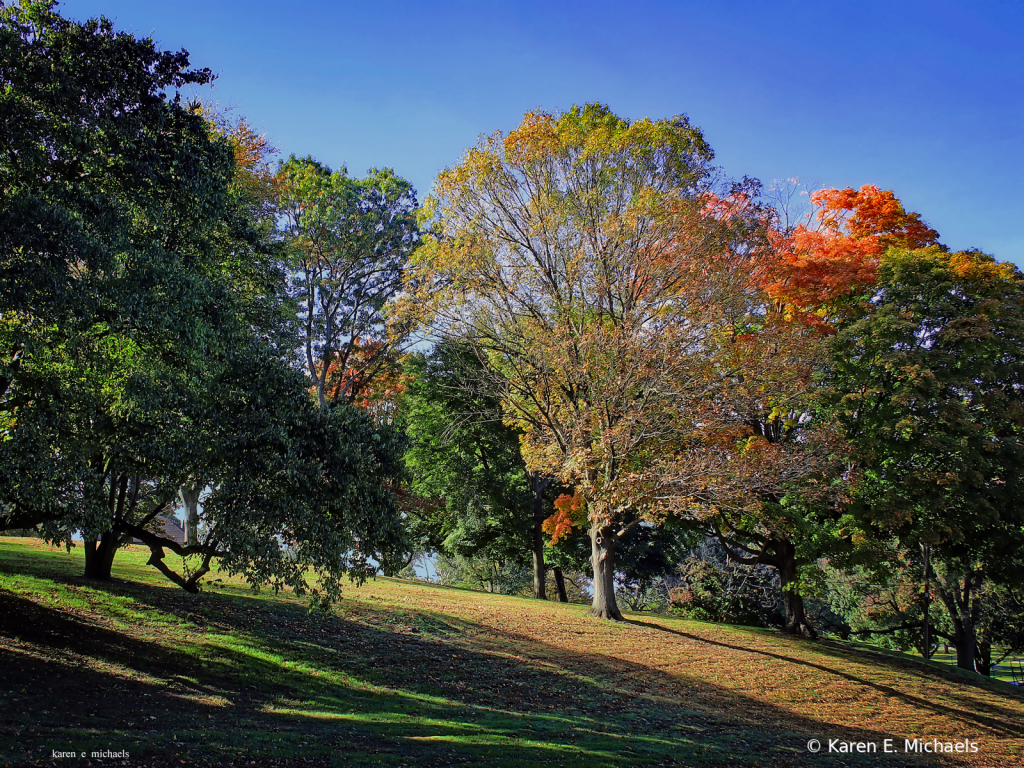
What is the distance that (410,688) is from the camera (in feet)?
41.2

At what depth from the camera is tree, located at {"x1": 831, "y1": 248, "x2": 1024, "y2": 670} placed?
18.2m

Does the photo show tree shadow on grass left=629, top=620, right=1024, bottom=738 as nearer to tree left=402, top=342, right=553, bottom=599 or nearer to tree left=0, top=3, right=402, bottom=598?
tree left=402, top=342, right=553, bottom=599

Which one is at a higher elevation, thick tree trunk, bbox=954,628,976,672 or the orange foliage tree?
the orange foliage tree

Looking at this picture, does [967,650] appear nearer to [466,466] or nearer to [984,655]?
[984,655]


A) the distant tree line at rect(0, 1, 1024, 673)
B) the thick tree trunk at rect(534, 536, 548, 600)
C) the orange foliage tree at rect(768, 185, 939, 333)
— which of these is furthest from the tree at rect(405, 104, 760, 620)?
the thick tree trunk at rect(534, 536, 548, 600)

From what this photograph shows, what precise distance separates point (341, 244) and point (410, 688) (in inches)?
823

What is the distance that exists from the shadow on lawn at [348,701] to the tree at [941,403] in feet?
24.5

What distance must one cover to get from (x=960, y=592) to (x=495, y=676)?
26997 mm

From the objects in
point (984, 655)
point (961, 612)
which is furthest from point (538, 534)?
point (984, 655)

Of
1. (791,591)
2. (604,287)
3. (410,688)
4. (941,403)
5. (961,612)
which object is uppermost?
(604,287)

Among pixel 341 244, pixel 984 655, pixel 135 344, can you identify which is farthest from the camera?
pixel 984 655

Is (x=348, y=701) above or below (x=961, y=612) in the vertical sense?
above

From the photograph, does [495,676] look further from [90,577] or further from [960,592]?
[960,592]

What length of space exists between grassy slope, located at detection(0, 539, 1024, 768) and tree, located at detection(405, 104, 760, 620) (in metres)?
4.79
